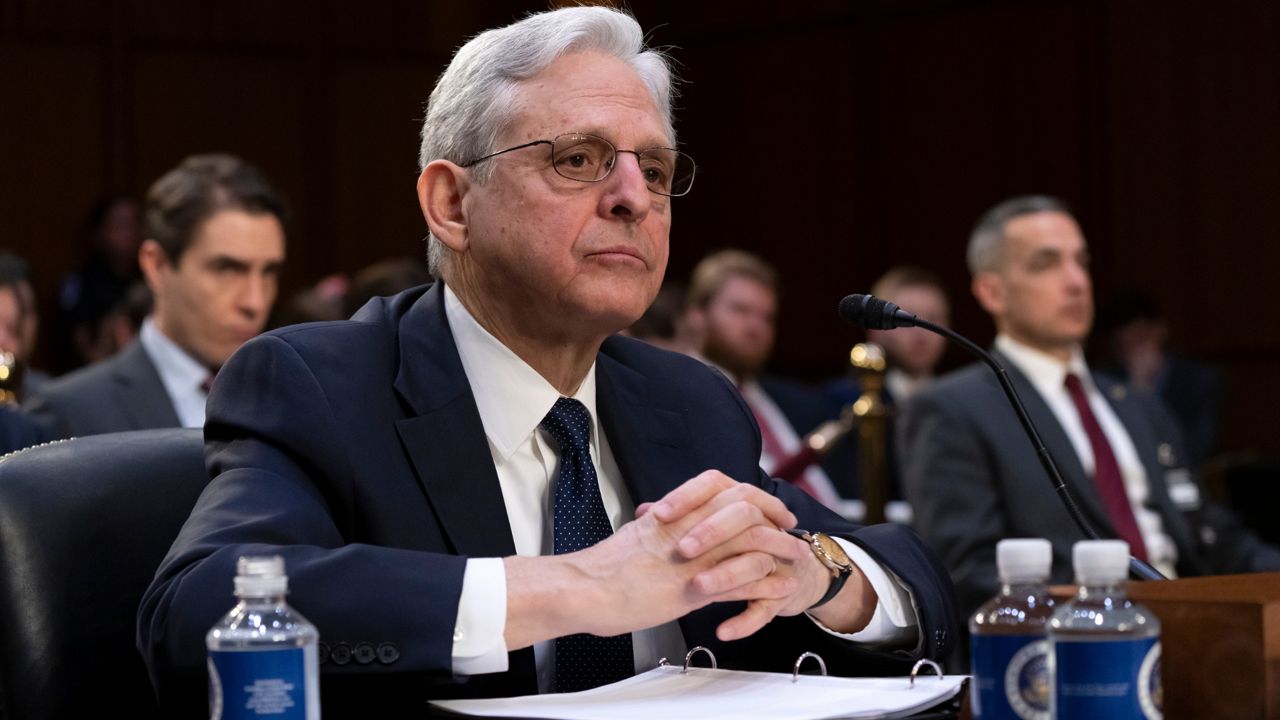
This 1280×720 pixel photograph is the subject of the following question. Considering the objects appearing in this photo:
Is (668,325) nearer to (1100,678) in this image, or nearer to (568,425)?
(568,425)

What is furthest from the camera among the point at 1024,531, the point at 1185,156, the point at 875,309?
the point at 1185,156

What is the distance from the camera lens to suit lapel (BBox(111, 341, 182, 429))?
12.6ft

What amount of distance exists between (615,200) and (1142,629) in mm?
858

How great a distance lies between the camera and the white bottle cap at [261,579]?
126 cm

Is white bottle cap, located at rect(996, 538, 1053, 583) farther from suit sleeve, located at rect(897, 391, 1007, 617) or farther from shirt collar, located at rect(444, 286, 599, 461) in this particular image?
suit sleeve, located at rect(897, 391, 1007, 617)

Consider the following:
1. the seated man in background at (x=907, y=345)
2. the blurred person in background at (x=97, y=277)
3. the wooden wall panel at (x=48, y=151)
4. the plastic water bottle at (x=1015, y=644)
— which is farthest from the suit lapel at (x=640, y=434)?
the wooden wall panel at (x=48, y=151)

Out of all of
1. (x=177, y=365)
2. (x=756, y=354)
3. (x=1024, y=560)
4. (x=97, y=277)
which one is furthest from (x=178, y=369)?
(x=97, y=277)

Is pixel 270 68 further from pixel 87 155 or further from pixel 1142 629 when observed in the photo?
pixel 1142 629

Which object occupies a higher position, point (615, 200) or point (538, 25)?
point (538, 25)

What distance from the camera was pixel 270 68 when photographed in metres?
8.30

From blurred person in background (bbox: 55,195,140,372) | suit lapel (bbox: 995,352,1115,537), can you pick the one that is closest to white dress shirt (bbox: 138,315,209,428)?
suit lapel (bbox: 995,352,1115,537)

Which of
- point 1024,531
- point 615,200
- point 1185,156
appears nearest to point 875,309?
point 615,200

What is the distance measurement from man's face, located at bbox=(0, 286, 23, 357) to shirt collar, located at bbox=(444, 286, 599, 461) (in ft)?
11.5

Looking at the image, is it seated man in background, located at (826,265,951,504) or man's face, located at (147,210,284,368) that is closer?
man's face, located at (147,210,284,368)
